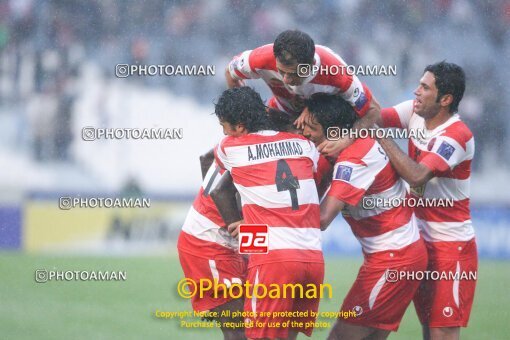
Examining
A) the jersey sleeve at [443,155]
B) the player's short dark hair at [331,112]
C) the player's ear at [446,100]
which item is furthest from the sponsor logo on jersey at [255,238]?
the player's ear at [446,100]

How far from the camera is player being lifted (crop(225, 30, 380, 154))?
14.1 ft

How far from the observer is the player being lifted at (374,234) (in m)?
4.41

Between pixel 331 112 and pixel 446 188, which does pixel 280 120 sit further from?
pixel 446 188

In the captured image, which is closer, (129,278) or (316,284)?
(316,284)

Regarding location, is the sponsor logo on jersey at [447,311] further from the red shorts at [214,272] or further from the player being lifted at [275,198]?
the red shorts at [214,272]

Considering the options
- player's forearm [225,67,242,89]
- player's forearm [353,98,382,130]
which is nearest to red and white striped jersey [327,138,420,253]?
player's forearm [353,98,382,130]

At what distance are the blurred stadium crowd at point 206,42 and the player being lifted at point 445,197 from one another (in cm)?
530

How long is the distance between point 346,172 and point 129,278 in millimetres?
5634

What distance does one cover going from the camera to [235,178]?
4.25 m

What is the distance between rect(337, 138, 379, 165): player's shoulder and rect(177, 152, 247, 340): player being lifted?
28.2 inches

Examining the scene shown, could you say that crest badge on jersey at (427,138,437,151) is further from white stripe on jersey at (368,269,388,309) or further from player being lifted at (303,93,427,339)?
white stripe on jersey at (368,269,388,309)

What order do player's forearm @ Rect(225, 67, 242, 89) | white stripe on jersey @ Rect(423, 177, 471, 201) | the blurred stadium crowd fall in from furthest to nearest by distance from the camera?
1. the blurred stadium crowd
2. player's forearm @ Rect(225, 67, 242, 89)
3. white stripe on jersey @ Rect(423, 177, 471, 201)

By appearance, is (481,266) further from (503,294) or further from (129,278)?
(129,278)

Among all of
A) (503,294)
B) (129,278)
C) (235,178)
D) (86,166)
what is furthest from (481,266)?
(235,178)
